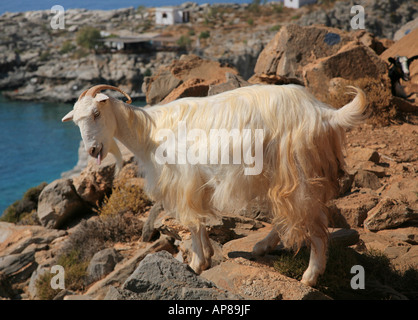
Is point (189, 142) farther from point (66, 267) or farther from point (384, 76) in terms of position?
point (384, 76)

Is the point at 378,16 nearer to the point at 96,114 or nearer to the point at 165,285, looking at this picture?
the point at 96,114

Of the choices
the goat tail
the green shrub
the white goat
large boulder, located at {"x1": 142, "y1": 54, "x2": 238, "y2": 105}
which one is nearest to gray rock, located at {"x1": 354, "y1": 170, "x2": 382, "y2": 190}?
the white goat

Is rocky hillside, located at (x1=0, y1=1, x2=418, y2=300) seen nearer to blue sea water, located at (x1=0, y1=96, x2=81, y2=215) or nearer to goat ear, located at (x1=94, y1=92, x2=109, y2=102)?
goat ear, located at (x1=94, y1=92, x2=109, y2=102)

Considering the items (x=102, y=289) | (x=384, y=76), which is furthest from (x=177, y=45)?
(x=102, y=289)

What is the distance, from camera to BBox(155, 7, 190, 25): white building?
82.9 meters

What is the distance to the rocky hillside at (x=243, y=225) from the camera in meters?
4.30

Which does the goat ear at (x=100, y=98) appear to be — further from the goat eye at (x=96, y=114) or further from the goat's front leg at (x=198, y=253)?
the goat's front leg at (x=198, y=253)

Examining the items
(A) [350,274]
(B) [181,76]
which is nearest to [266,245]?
(A) [350,274]

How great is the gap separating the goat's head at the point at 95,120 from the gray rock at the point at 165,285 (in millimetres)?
1294

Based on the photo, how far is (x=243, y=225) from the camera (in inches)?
240

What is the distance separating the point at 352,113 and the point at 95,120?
2.50 m

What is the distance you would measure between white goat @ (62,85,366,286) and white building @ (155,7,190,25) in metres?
82.0

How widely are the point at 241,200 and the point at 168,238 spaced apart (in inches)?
115

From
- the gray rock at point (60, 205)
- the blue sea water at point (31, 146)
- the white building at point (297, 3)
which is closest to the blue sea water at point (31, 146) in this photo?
the blue sea water at point (31, 146)
